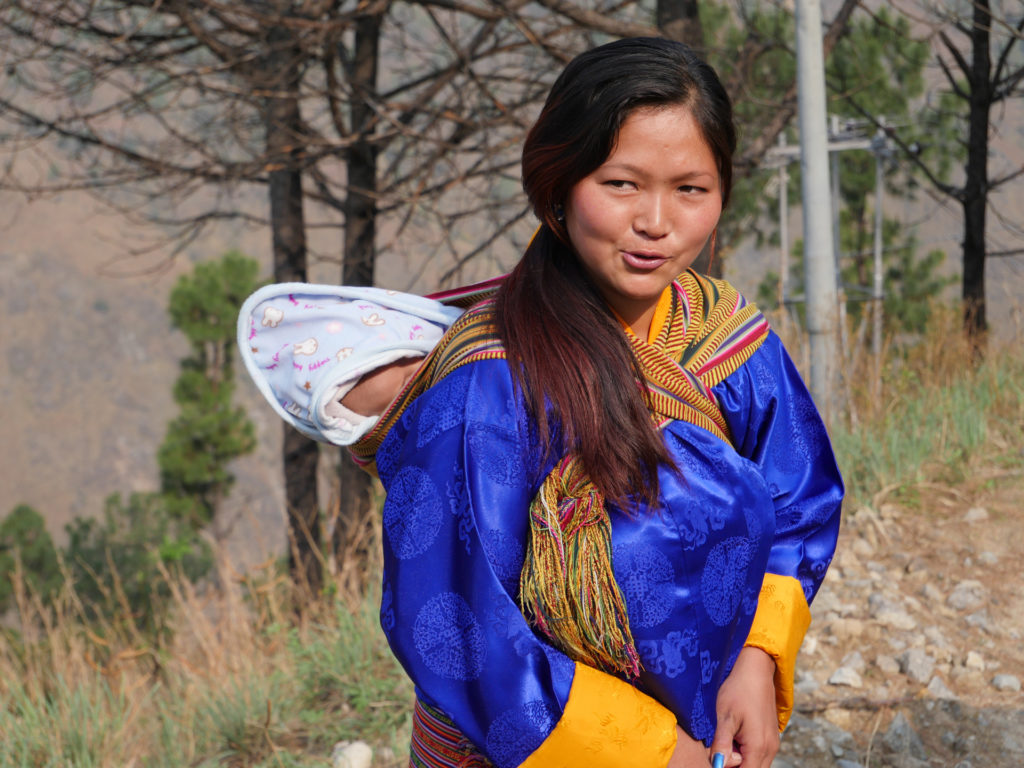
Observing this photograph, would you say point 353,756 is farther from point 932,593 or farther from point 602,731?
point 932,593

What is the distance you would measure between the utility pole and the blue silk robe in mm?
3638

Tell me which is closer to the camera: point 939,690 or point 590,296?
point 590,296

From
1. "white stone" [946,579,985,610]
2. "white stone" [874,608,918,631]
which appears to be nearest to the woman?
"white stone" [874,608,918,631]

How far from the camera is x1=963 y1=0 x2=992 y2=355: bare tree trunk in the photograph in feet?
25.3

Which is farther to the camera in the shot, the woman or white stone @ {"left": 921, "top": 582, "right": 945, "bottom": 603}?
white stone @ {"left": 921, "top": 582, "right": 945, "bottom": 603}

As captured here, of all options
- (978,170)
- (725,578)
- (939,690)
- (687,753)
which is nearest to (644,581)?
(725,578)

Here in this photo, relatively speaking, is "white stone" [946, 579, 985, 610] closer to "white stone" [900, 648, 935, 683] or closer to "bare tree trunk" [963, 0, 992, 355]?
"white stone" [900, 648, 935, 683]

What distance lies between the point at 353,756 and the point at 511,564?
175 cm

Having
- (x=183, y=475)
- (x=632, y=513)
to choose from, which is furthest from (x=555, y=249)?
(x=183, y=475)

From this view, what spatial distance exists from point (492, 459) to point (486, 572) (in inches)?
5.2

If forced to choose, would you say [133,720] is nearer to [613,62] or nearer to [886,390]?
[613,62]

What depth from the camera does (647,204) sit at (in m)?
1.24

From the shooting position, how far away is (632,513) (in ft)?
3.89

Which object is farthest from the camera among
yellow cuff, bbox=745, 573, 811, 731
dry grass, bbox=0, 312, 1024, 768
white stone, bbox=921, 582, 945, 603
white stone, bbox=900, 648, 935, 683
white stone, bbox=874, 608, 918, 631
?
white stone, bbox=921, 582, 945, 603
